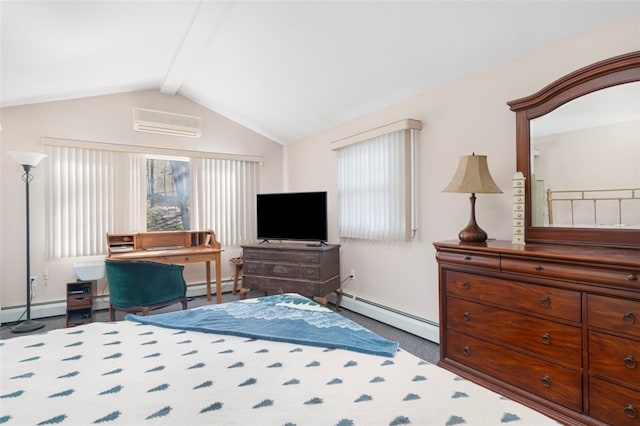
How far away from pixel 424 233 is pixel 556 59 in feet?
5.34

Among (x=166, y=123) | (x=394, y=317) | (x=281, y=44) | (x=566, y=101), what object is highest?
(x=281, y=44)

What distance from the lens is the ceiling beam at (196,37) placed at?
2.67 m

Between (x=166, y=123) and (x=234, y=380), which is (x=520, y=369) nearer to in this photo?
(x=234, y=380)

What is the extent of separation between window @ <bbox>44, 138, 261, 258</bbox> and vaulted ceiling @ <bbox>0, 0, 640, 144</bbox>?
2.58 feet

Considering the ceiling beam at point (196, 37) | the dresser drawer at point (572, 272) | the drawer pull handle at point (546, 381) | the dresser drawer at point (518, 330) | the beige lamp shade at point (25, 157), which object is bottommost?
the drawer pull handle at point (546, 381)

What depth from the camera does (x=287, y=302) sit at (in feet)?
6.59

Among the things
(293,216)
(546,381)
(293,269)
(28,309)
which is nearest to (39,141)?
(28,309)

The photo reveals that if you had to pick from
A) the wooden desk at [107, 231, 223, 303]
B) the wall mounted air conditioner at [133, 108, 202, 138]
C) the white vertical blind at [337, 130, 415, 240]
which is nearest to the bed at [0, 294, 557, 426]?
the white vertical blind at [337, 130, 415, 240]

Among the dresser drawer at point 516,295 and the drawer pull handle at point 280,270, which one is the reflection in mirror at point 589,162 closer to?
the dresser drawer at point 516,295

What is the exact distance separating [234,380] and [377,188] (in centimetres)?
275

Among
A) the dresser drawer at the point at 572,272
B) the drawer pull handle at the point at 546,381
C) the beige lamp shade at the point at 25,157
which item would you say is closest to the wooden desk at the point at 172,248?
the beige lamp shade at the point at 25,157

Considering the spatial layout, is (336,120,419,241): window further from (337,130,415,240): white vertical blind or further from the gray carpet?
the gray carpet

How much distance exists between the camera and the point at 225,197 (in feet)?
16.4

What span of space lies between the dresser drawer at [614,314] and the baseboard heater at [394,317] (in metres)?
→ 1.46
